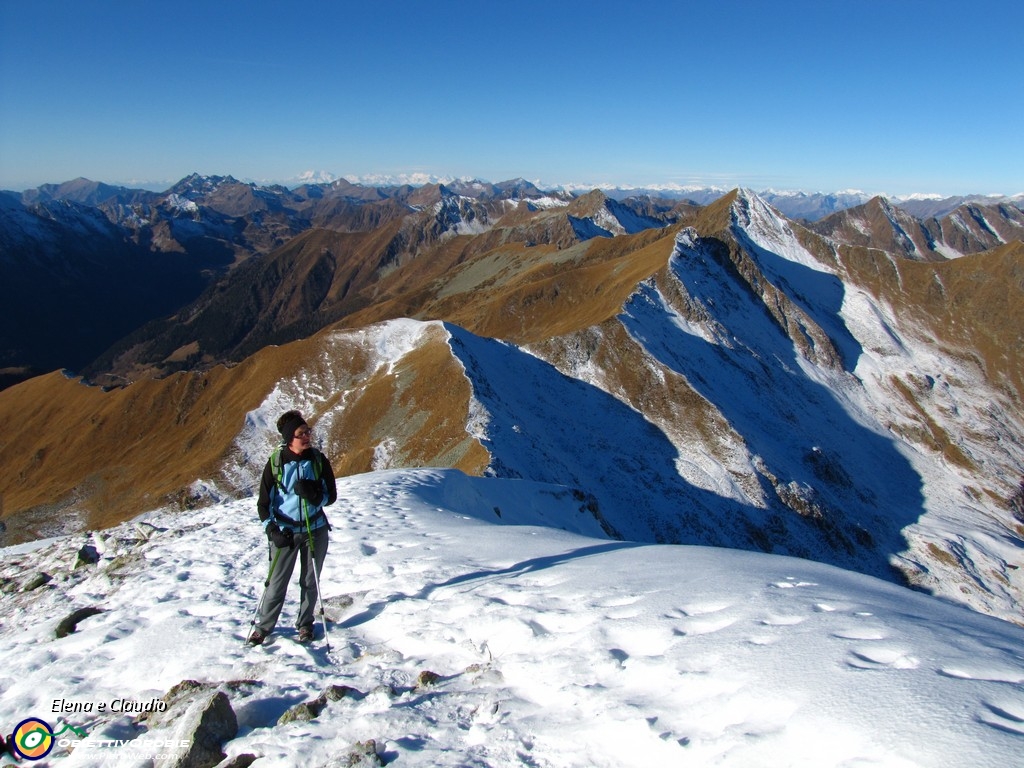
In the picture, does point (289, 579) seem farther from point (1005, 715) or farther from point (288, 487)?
point (1005, 715)

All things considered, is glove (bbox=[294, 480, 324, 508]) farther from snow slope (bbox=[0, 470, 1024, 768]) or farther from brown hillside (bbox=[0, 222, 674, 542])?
brown hillside (bbox=[0, 222, 674, 542])

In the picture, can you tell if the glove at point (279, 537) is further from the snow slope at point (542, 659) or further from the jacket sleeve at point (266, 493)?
the snow slope at point (542, 659)

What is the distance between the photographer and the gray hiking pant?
9320 mm

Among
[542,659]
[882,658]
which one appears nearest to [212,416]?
[542,659]

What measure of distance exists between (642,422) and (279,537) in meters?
61.9

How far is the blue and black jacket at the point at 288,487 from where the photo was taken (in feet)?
31.4

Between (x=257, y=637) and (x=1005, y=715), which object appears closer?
(x=1005, y=715)

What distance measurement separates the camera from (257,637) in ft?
30.0

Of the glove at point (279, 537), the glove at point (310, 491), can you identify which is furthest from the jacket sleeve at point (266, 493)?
the glove at point (310, 491)

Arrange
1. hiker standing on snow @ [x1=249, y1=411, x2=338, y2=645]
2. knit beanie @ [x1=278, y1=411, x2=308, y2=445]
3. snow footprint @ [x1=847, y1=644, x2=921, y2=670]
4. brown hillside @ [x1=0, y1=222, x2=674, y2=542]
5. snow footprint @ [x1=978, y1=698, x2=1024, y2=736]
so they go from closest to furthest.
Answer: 1. snow footprint @ [x1=978, y1=698, x2=1024, y2=736]
2. snow footprint @ [x1=847, y1=644, x2=921, y2=670]
3. hiker standing on snow @ [x1=249, y1=411, x2=338, y2=645]
4. knit beanie @ [x1=278, y1=411, x2=308, y2=445]
5. brown hillside @ [x1=0, y1=222, x2=674, y2=542]

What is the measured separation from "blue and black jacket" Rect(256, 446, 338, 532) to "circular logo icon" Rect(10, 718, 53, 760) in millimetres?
3695

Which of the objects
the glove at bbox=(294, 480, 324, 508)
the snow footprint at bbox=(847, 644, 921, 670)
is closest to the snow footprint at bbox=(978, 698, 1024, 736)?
the snow footprint at bbox=(847, 644, 921, 670)

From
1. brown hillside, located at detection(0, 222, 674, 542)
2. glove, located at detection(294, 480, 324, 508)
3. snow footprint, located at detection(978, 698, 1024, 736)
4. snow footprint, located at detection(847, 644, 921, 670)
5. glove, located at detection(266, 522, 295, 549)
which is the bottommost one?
brown hillside, located at detection(0, 222, 674, 542)

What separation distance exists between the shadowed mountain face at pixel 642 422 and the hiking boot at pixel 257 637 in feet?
79.7
